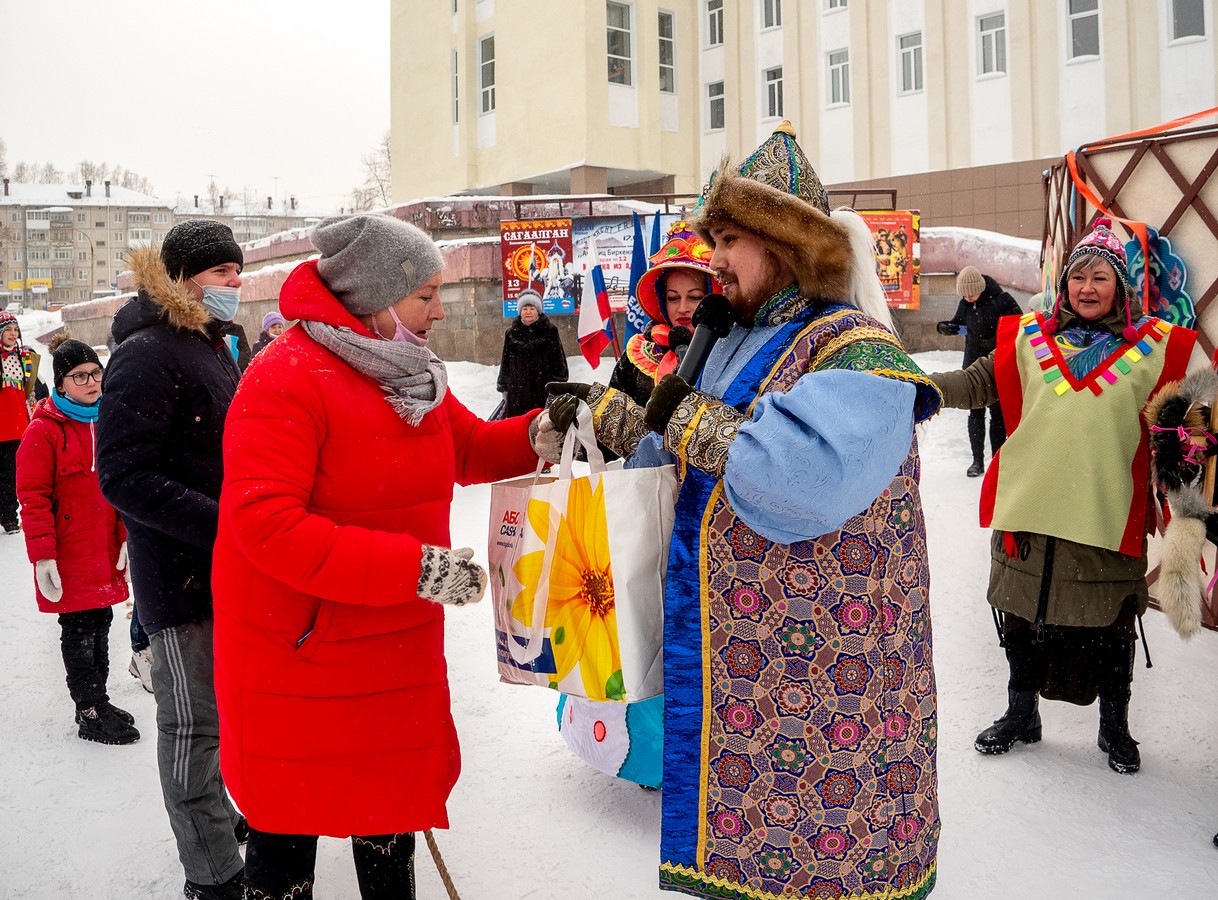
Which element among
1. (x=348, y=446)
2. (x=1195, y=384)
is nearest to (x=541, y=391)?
(x=1195, y=384)

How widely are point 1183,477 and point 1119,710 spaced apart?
0.93m

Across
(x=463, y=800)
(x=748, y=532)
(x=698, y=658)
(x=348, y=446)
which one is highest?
(x=348, y=446)

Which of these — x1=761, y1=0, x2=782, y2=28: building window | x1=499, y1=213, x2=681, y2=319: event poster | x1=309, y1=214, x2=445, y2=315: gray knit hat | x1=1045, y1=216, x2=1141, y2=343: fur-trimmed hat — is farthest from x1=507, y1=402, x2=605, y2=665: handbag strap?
x1=761, y1=0, x2=782, y2=28: building window

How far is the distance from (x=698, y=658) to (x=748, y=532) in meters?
0.26

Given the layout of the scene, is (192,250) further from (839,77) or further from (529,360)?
(839,77)

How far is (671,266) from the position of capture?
340cm

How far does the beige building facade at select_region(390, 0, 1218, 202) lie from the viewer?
53.7 feet

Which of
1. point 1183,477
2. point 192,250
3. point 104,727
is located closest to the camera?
point 192,250

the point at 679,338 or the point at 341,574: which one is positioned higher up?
the point at 679,338

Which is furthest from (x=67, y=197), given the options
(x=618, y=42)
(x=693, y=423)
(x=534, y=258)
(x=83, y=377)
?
(x=693, y=423)

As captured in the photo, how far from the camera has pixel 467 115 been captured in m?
21.0

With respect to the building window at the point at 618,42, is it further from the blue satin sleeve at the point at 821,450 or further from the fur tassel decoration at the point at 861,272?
the blue satin sleeve at the point at 821,450

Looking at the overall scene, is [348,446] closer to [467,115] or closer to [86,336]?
[467,115]

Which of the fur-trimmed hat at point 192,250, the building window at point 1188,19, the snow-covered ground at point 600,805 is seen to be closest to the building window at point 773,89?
the building window at point 1188,19
